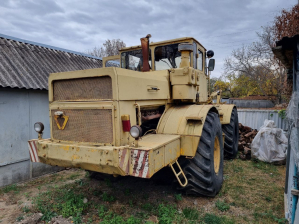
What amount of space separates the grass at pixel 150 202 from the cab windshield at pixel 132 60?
2.38 meters

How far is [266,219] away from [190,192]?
111 centimetres

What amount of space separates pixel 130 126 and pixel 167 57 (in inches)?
86.7

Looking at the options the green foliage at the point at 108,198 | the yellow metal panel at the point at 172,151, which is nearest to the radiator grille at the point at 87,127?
the yellow metal panel at the point at 172,151

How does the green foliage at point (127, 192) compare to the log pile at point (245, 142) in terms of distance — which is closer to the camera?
the green foliage at point (127, 192)

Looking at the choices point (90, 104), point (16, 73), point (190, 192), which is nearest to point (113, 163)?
point (90, 104)

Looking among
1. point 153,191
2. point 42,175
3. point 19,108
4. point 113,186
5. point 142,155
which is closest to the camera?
point 142,155

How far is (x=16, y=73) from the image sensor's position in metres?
5.02

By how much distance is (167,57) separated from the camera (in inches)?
180

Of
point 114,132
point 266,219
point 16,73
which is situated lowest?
point 266,219

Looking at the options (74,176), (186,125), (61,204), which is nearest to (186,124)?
(186,125)

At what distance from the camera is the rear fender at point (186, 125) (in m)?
3.37

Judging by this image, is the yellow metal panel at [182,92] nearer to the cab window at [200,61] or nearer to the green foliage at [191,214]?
the cab window at [200,61]

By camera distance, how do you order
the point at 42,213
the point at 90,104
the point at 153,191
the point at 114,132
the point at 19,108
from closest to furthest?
the point at 114,132 < the point at 90,104 < the point at 42,213 < the point at 153,191 < the point at 19,108

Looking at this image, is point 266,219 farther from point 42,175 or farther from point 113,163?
point 42,175
